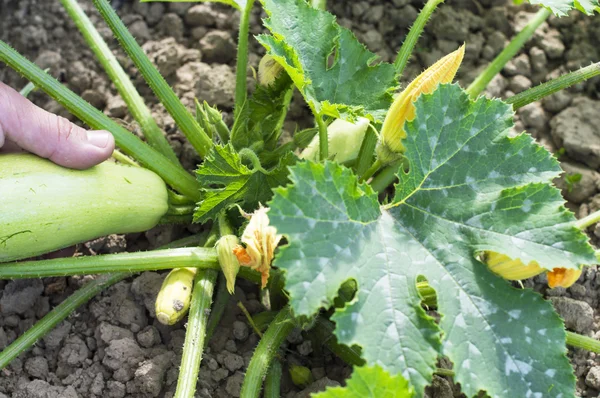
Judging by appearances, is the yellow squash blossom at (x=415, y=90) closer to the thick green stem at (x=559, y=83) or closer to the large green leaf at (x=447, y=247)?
the large green leaf at (x=447, y=247)

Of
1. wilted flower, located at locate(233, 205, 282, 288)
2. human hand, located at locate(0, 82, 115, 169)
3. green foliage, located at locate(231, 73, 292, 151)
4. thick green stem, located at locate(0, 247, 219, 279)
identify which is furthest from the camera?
green foliage, located at locate(231, 73, 292, 151)

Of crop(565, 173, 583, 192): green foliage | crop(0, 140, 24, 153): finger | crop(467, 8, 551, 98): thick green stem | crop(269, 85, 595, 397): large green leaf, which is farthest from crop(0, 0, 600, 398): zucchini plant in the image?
crop(565, 173, 583, 192): green foliage

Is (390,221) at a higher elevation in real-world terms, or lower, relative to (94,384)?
higher

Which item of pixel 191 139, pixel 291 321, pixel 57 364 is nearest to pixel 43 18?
pixel 191 139

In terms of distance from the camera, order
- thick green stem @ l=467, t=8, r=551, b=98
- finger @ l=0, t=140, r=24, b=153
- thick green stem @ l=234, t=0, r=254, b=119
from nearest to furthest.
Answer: finger @ l=0, t=140, r=24, b=153, thick green stem @ l=234, t=0, r=254, b=119, thick green stem @ l=467, t=8, r=551, b=98

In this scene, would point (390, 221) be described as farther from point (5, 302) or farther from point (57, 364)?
point (5, 302)

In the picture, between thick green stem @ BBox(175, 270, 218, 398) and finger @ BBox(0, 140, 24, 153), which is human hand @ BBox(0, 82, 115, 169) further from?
thick green stem @ BBox(175, 270, 218, 398)

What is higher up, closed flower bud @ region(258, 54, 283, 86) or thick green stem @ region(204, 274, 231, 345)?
closed flower bud @ region(258, 54, 283, 86)
